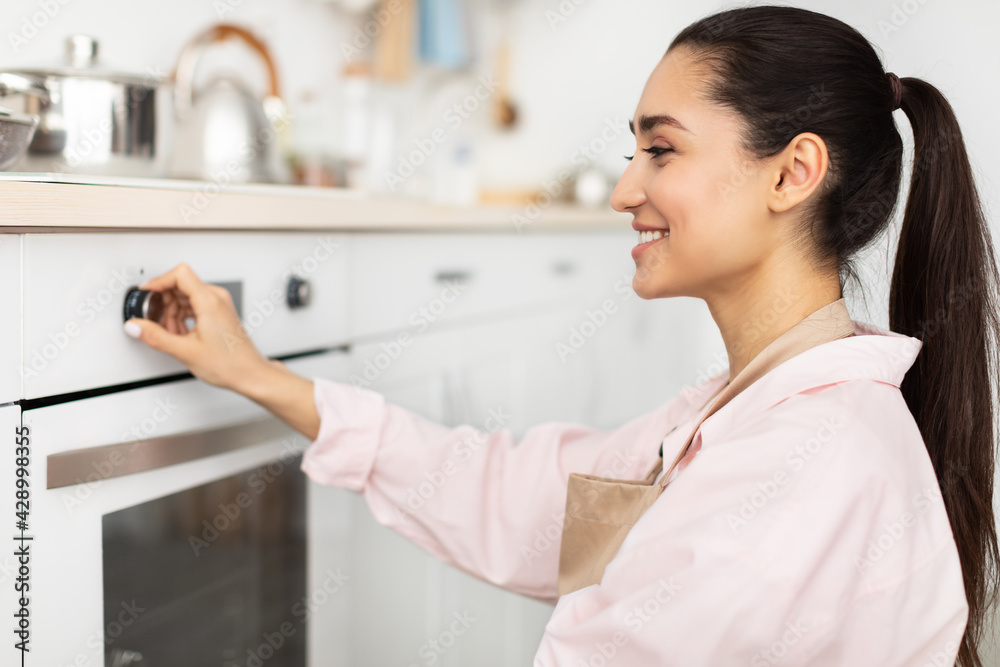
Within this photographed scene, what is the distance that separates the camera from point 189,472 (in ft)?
2.85

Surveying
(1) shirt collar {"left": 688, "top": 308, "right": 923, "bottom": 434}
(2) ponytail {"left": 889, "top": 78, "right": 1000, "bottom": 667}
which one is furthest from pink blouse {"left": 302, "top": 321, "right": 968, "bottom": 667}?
(2) ponytail {"left": 889, "top": 78, "right": 1000, "bottom": 667}

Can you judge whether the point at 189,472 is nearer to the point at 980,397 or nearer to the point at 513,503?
the point at 513,503

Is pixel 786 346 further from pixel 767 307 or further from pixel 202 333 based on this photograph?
pixel 202 333

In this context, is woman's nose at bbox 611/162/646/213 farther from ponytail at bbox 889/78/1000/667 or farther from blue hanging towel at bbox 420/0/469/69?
blue hanging towel at bbox 420/0/469/69

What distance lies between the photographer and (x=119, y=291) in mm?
790

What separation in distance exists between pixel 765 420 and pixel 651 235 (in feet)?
0.86

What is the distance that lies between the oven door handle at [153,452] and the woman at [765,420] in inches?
2.0

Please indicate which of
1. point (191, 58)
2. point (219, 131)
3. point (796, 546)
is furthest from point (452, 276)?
point (796, 546)

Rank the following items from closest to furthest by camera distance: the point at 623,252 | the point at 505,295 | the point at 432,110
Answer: the point at 505,295
the point at 623,252
the point at 432,110

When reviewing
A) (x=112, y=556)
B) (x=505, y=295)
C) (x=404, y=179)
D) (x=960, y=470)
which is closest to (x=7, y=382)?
(x=112, y=556)

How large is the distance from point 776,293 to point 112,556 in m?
0.67

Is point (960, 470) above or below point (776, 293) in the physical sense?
below

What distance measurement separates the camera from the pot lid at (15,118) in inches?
27.4

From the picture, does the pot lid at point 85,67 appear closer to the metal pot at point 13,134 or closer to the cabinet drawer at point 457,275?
the metal pot at point 13,134
